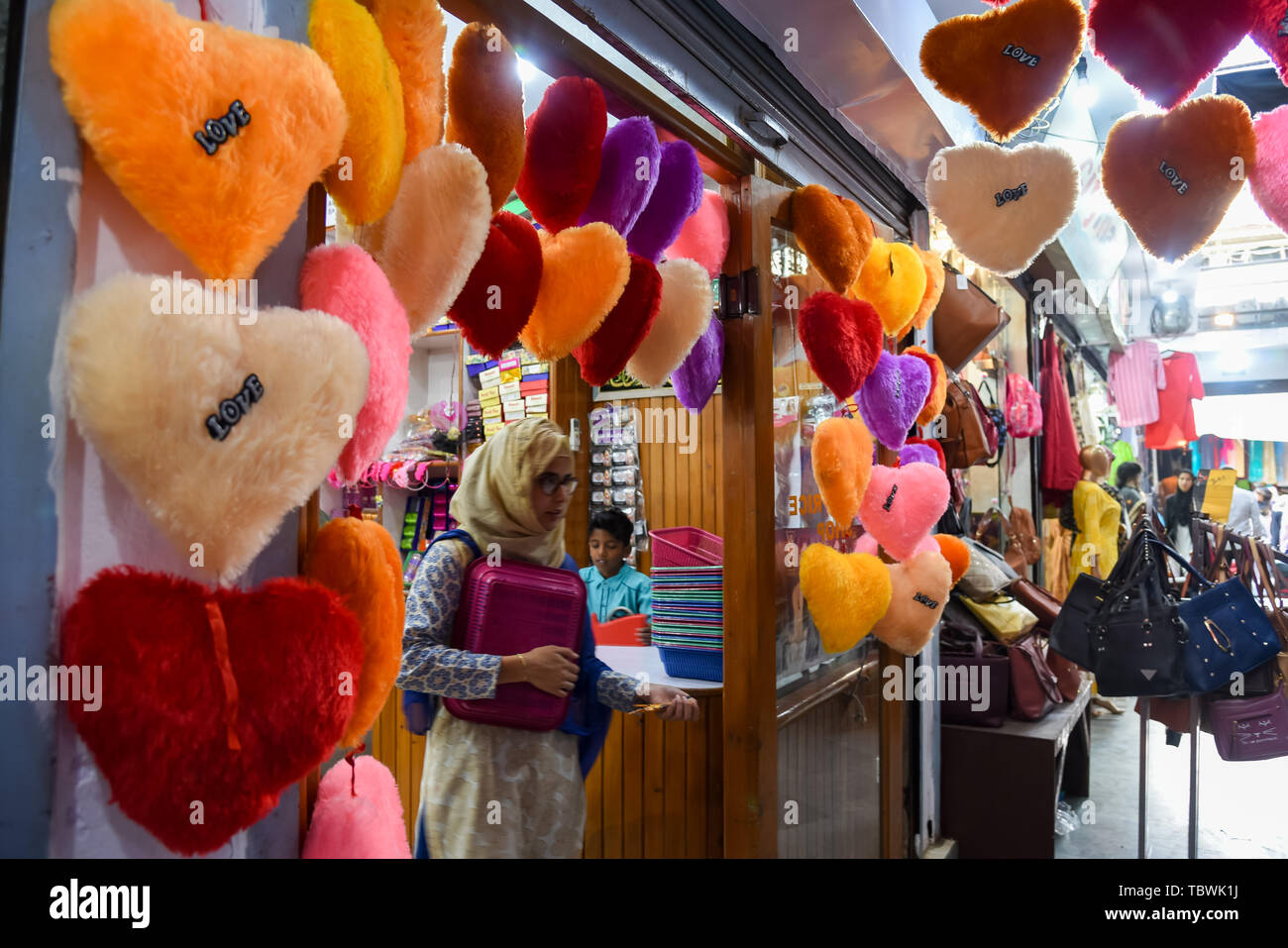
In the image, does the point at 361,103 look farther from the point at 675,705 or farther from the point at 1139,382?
the point at 1139,382

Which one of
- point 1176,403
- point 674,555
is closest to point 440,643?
point 674,555

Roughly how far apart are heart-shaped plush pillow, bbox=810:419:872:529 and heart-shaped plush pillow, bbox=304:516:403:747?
4.94 ft

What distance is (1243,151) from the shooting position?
153cm

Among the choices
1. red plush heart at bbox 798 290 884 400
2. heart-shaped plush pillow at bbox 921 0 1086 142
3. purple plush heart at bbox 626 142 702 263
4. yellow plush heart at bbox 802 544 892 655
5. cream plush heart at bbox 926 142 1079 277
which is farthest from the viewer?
yellow plush heart at bbox 802 544 892 655

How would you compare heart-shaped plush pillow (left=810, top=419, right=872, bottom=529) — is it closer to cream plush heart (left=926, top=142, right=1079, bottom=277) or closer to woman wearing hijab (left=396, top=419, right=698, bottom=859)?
cream plush heart (left=926, top=142, right=1079, bottom=277)

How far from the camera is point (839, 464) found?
2.14 m

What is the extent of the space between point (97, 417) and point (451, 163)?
508mm

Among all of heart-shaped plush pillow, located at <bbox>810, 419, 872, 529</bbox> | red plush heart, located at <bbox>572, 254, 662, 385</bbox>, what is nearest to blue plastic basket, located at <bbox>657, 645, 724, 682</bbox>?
heart-shaped plush pillow, located at <bbox>810, 419, 872, 529</bbox>

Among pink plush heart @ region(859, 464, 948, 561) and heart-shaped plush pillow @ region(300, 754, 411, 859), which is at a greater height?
pink plush heart @ region(859, 464, 948, 561)

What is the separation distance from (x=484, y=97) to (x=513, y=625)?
1117 millimetres

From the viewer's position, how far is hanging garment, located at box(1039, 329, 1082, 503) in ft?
17.7

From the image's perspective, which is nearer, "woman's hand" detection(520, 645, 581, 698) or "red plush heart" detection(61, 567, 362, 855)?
"red plush heart" detection(61, 567, 362, 855)

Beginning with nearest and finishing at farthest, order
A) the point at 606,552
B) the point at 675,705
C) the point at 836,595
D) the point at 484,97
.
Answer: the point at 484,97, the point at 675,705, the point at 836,595, the point at 606,552

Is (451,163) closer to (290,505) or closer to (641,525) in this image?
(290,505)
